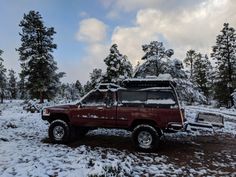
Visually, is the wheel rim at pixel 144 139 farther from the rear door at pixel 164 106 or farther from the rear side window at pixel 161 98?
the rear side window at pixel 161 98

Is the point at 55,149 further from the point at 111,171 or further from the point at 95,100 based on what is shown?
the point at 111,171

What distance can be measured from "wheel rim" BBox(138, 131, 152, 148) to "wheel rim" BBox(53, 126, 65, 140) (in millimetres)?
2925

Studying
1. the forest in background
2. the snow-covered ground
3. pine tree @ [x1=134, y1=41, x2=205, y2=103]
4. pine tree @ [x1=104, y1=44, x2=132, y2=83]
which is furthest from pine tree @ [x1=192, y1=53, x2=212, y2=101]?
the snow-covered ground

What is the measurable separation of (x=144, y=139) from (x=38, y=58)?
31.6 metres

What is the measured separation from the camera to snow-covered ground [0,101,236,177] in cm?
736

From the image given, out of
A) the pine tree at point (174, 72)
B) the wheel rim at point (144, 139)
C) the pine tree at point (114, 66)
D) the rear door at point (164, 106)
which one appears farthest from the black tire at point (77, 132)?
the pine tree at point (114, 66)

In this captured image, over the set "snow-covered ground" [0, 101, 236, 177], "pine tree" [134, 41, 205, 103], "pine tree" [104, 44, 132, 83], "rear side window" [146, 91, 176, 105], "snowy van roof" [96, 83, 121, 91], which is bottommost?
"snow-covered ground" [0, 101, 236, 177]

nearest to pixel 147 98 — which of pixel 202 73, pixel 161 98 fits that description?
pixel 161 98

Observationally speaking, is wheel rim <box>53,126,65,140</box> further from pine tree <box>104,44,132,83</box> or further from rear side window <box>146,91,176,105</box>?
pine tree <box>104,44,132,83</box>

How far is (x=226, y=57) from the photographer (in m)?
48.0

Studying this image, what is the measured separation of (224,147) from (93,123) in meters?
4.95

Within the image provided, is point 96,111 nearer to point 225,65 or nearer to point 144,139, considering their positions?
point 144,139

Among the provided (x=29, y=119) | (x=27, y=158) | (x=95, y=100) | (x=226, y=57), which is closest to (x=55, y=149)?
(x=27, y=158)

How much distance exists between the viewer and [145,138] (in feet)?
32.7
